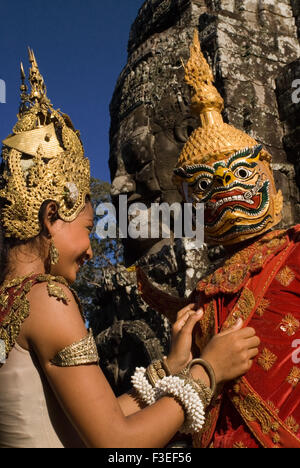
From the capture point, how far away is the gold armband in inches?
66.3

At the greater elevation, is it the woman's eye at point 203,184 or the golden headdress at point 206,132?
the golden headdress at point 206,132

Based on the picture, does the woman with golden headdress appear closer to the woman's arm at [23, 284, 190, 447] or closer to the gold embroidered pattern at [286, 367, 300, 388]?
the woman's arm at [23, 284, 190, 447]

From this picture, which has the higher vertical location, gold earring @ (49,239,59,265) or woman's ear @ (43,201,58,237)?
woman's ear @ (43,201,58,237)

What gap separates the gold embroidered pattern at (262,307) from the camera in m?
2.50

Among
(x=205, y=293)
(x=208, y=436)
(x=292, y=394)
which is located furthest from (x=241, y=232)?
(x=208, y=436)

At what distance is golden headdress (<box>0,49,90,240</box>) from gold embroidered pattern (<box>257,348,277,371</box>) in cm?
114

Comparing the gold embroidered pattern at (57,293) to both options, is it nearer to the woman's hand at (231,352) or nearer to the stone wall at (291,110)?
the woman's hand at (231,352)

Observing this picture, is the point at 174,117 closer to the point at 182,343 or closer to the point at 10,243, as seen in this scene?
the point at 182,343

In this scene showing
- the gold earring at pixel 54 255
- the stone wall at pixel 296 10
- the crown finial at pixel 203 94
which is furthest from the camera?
the stone wall at pixel 296 10

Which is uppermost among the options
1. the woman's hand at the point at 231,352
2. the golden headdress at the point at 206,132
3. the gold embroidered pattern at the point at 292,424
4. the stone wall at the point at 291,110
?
the stone wall at the point at 291,110

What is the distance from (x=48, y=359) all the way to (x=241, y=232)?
1.40 m

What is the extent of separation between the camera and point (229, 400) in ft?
8.10

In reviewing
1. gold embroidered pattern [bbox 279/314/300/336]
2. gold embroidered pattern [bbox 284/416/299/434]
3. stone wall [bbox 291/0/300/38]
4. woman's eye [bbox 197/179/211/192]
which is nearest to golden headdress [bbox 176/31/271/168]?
woman's eye [bbox 197/179/211/192]

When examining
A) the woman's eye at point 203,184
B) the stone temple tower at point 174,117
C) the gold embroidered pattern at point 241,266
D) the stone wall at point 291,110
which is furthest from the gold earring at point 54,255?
the stone wall at point 291,110
